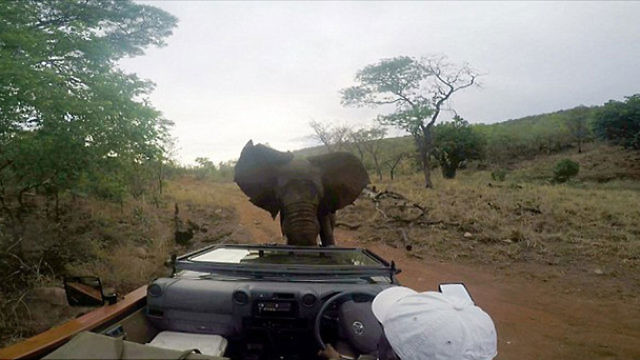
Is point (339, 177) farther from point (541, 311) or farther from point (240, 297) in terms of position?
point (240, 297)

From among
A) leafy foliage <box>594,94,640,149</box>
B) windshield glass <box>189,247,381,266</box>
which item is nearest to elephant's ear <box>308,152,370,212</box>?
windshield glass <box>189,247,381,266</box>

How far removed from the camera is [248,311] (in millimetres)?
2467

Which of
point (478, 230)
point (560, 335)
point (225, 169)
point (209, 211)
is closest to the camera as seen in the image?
point (560, 335)

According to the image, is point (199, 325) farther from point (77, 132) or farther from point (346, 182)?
point (77, 132)

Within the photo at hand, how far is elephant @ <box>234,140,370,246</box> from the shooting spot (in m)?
5.21

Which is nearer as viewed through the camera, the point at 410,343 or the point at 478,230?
the point at 410,343

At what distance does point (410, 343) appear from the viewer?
159cm

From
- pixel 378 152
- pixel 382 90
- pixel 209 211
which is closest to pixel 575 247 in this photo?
pixel 209 211

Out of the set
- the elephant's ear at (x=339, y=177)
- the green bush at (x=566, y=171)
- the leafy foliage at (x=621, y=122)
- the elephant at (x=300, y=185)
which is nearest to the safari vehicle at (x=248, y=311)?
the elephant at (x=300, y=185)

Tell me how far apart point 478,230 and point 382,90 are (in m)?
11.6

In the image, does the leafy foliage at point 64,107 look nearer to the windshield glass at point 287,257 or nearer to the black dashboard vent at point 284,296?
the windshield glass at point 287,257

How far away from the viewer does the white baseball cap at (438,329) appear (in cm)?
152

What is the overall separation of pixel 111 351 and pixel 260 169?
4.58 meters

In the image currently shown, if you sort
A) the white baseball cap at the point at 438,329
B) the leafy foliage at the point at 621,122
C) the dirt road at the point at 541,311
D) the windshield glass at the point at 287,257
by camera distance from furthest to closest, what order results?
the leafy foliage at the point at 621,122, the dirt road at the point at 541,311, the windshield glass at the point at 287,257, the white baseball cap at the point at 438,329
